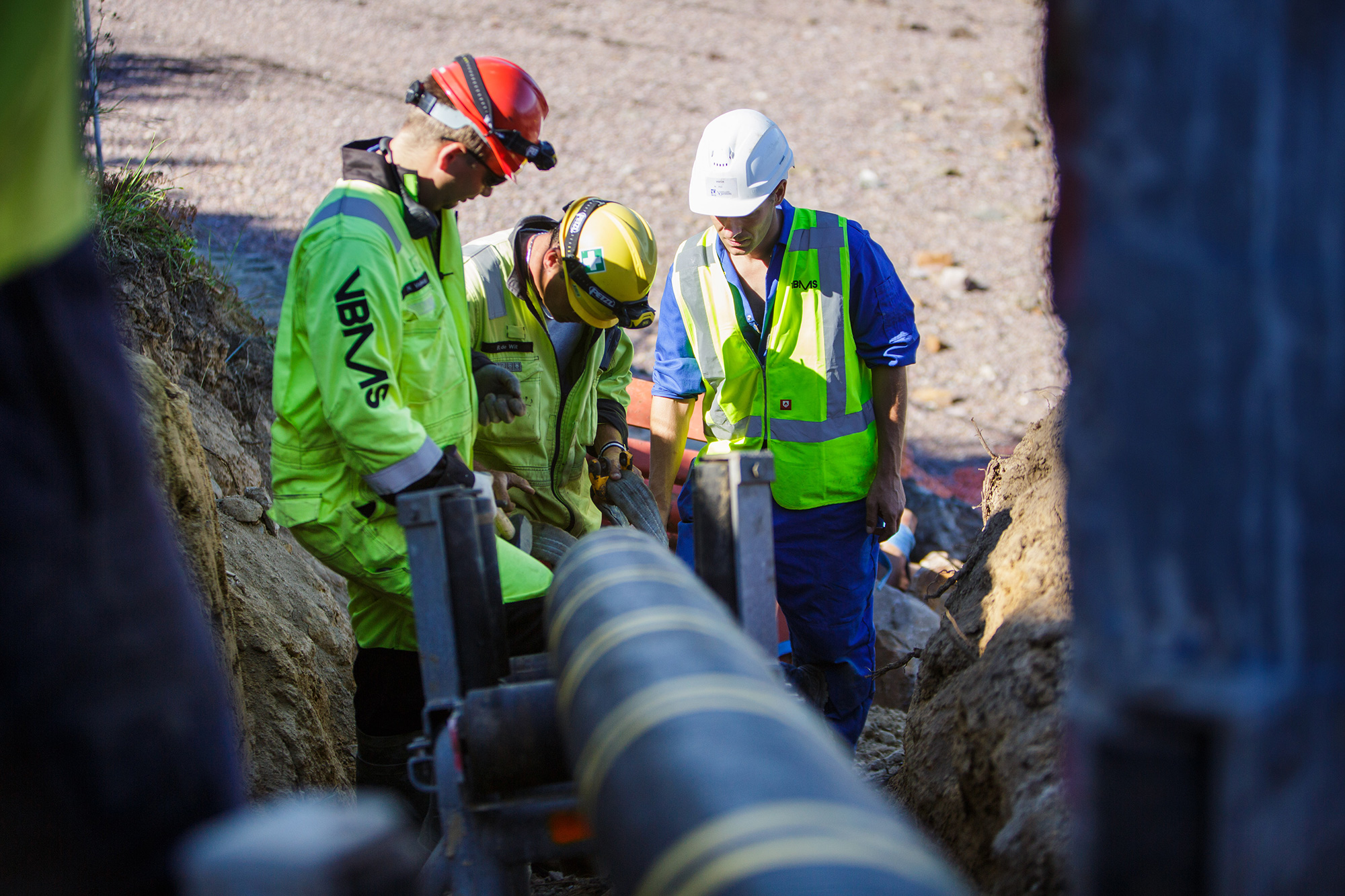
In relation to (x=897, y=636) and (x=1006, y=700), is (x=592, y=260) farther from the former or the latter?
(x=897, y=636)

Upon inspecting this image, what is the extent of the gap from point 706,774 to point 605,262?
8.64 ft

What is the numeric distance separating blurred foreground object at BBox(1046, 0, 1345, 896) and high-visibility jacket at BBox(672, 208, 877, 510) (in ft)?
10.2

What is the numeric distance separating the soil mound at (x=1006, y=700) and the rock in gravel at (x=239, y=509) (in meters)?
2.96

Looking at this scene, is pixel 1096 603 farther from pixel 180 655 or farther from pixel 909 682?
pixel 909 682

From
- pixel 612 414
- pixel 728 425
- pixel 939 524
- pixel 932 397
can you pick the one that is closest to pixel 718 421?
pixel 728 425

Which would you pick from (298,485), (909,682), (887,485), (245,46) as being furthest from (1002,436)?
(245,46)

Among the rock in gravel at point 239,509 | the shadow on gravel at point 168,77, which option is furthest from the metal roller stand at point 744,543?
the shadow on gravel at point 168,77

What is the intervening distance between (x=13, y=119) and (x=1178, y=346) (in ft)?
4.21

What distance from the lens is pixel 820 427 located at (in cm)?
405

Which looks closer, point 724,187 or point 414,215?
point 414,215

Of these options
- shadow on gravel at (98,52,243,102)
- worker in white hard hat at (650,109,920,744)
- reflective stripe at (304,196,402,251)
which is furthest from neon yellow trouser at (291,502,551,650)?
shadow on gravel at (98,52,243,102)

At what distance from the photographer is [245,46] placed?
42.0 ft

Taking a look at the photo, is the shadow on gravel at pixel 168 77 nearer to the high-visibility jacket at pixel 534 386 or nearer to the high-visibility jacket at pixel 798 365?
the high-visibility jacket at pixel 534 386

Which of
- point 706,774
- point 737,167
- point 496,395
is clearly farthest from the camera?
point 737,167
